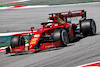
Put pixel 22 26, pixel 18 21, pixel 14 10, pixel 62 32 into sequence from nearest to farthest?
1. pixel 62 32
2. pixel 22 26
3. pixel 18 21
4. pixel 14 10

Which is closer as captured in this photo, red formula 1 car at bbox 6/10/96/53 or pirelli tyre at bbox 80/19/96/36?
red formula 1 car at bbox 6/10/96/53

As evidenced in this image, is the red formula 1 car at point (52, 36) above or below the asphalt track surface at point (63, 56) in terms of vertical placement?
above

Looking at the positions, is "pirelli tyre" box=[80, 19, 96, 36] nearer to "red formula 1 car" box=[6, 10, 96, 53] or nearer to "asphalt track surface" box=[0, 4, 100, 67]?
"red formula 1 car" box=[6, 10, 96, 53]

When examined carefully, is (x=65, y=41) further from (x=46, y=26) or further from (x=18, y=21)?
(x=18, y=21)

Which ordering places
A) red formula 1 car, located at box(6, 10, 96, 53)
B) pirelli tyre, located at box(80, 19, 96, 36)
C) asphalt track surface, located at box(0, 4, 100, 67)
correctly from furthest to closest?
pirelli tyre, located at box(80, 19, 96, 36) < red formula 1 car, located at box(6, 10, 96, 53) < asphalt track surface, located at box(0, 4, 100, 67)

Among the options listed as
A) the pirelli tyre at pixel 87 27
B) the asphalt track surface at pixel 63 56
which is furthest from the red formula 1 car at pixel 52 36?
the asphalt track surface at pixel 63 56

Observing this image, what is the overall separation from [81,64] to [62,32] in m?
3.23

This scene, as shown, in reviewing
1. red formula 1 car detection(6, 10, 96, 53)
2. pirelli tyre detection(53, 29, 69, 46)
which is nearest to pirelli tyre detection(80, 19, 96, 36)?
red formula 1 car detection(6, 10, 96, 53)

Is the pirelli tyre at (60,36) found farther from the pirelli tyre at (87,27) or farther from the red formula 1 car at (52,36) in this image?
the pirelli tyre at (87,27)

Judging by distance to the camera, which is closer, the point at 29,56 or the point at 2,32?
the point at 29,56

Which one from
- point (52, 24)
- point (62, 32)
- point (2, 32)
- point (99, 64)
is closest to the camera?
point (99, 64)

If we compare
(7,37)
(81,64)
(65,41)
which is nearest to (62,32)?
(65,41)

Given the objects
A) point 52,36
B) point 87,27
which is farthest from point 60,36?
point 87,27

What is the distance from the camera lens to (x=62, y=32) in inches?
467
